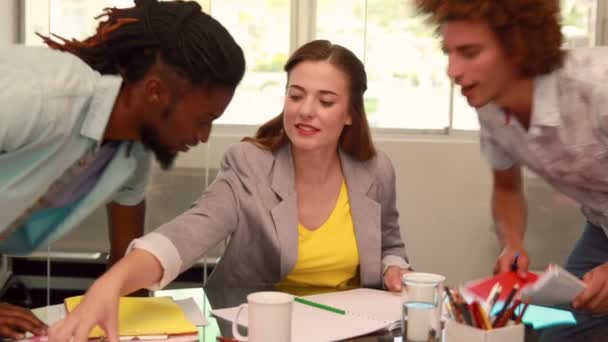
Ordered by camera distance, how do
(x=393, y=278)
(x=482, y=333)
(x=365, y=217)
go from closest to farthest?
(x=482, y=333), (x=393, y=278), (x=365, y=217)

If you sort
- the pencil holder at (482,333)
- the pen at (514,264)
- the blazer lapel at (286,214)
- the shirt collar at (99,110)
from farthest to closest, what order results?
1. the blazer lapel at (286,214)
2. the pen at (514,264)
3. the shirt collar at (99,110)
4. the pencil holder at (482,333)

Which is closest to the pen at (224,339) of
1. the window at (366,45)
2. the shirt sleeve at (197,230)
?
the shirt sleeve at (197,230)

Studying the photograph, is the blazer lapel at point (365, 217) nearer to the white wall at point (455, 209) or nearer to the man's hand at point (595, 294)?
the man's hand at point (595, 294)

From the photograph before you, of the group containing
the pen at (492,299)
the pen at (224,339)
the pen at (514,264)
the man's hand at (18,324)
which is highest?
the pen at (492,299)

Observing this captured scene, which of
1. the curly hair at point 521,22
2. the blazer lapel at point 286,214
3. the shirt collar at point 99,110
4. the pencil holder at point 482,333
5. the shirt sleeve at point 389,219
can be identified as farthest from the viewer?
the shirt sleeve at point 389,219

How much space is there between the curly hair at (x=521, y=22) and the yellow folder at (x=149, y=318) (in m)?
0.78

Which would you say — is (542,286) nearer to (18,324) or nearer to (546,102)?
(546,102)

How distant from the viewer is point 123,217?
5.80 ft

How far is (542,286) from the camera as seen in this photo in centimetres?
136

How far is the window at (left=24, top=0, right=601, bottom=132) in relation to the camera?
299 centimetres

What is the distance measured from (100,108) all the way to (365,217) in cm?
79

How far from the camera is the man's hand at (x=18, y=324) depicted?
53.0 inches

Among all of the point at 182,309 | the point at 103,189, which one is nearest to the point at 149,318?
the point at 182,309

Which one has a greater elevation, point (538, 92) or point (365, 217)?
point (538, 92)
